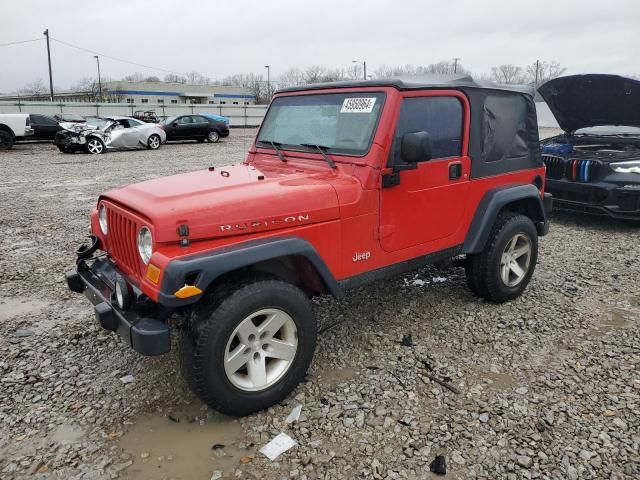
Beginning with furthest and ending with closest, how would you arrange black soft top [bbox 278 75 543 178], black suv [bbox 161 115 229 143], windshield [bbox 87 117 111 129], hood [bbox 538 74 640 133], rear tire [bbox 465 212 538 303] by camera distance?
1. black suv [bbox 161 115 229 143]
2. windshield [bbox 87 117 111 129]
3. hood [bbox 538 74 640 133]
4. rear tire [bbox 465 212 538 303]
5. black soft top [bbox 278 75 543 178]

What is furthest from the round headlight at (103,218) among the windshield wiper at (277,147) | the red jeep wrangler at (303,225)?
the windshield wiper at (277,147)

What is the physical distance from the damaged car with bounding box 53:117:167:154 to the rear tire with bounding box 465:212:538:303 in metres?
16.5

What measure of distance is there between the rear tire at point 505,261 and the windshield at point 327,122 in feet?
5.39

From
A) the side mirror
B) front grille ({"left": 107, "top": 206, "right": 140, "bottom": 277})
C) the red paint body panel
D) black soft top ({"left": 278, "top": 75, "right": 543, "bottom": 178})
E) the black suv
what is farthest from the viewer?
the black suv

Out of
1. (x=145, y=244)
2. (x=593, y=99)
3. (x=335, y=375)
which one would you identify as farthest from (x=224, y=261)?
(x=593, y=99)

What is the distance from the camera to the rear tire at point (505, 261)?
4.37m

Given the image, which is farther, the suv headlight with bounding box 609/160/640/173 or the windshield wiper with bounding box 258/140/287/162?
the suv headlight with bounding box 609/160/640/173

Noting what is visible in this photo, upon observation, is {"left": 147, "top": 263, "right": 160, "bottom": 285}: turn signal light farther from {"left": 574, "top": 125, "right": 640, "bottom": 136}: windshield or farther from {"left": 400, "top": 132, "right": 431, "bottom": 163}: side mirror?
{"left": 574, "top": 125, "right": 640, "bottom": 136}: windshield

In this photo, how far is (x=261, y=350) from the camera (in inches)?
120

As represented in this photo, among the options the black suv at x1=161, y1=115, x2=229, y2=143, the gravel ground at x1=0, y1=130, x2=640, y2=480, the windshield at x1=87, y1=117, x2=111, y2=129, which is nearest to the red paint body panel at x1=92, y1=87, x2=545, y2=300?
the gravel ground at x1=0, y1=130, x2=640, y2=480

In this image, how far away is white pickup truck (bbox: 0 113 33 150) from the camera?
18.6 metres

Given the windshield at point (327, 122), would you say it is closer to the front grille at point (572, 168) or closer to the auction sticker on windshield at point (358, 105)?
the auction sticker on windshield at point (358, 105)

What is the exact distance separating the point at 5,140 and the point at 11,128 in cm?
51

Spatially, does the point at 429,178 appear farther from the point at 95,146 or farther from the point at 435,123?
the point at 95,146
